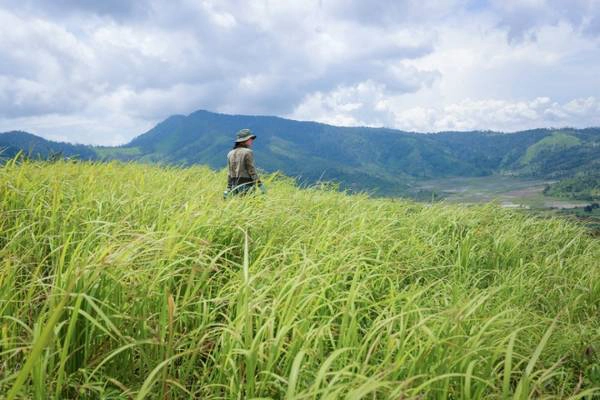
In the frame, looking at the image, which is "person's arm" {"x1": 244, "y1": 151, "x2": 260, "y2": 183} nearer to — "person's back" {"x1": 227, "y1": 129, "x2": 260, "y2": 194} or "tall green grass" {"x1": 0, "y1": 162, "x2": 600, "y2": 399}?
"person's back" {"x1": 227, "y1": 129, "x2": 260, "y2": 194}

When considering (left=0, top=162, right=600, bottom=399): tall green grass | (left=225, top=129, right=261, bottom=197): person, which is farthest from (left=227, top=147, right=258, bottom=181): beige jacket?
(left=0, top=162, right=600, bottom=399): tall green grass

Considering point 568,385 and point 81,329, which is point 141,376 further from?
point 568,385

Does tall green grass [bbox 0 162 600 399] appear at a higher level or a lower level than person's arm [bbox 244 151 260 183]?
lower

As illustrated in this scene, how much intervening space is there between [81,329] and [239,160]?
6.23 meters

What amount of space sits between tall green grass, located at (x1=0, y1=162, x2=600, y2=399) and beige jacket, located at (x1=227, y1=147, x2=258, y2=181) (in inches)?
62.9

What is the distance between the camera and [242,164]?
8281 mm

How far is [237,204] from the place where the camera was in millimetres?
5133

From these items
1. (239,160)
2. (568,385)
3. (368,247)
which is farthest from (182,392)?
(239,160)

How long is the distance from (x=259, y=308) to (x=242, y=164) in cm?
614

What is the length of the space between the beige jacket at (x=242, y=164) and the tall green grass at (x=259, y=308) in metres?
1.60

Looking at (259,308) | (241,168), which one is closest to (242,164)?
(241,168)

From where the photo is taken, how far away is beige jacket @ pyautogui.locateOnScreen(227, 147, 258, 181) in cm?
826

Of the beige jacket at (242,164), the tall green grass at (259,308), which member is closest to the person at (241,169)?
the beige jacket at (242,164)

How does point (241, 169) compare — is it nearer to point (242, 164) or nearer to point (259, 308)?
point (242, 164)
